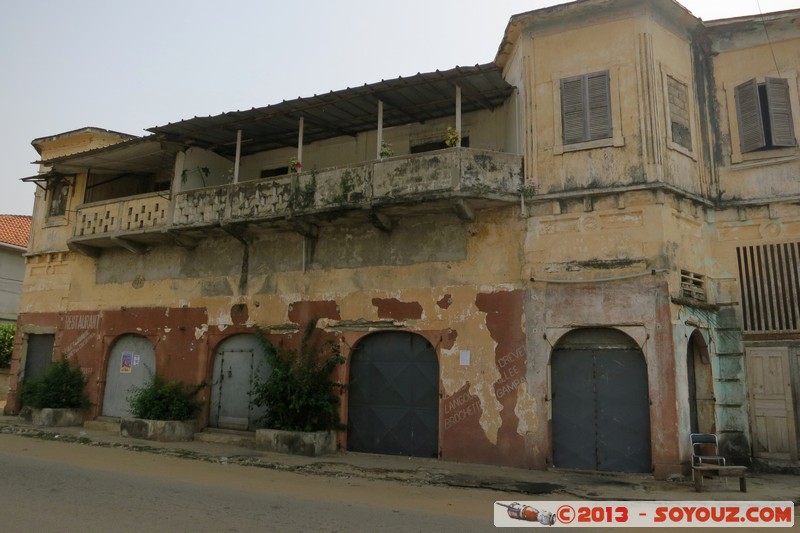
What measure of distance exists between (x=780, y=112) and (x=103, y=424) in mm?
18141

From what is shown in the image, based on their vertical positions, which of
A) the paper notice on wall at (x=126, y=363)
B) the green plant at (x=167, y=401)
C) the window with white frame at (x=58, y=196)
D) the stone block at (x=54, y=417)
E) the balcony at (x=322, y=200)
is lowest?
the stone block at (x=54, y=417)

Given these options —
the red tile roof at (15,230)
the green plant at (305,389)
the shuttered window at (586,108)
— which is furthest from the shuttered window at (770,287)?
the red tile roof at (15,230)

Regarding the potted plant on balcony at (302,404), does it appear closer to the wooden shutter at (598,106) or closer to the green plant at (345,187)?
the green plant at (345,187)

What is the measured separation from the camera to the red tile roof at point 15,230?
84.5ft

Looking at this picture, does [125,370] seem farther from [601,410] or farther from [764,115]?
[764,115]

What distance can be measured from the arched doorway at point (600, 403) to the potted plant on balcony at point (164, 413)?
8.97 meters

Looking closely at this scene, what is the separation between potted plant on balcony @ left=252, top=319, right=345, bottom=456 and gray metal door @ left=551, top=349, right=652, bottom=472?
4871mm

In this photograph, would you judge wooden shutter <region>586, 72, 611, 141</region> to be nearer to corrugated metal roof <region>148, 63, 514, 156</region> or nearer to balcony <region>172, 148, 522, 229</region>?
balcony <region>172, 148, 522, 229</region>

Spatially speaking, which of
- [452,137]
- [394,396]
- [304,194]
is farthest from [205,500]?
[452,137]

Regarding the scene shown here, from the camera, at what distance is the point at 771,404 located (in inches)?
456

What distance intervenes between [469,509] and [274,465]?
490cm

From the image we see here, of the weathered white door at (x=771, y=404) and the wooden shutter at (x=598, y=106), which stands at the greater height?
the wooden shutter at (x=598, y=106)

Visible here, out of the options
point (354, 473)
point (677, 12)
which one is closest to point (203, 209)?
point (354, 473)

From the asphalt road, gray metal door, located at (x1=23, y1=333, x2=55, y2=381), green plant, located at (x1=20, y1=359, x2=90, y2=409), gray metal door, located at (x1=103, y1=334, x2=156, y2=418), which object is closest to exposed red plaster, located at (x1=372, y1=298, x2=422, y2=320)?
the asphalt road
